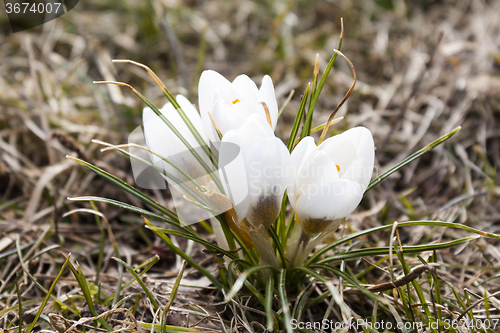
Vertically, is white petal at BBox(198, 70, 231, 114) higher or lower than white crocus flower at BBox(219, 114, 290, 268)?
higher

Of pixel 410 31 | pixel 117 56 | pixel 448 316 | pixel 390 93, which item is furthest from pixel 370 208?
pixel 117 56

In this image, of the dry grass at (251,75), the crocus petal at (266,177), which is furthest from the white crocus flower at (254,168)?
the dry grass at (251,75)

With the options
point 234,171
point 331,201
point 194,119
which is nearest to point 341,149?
point 331,201

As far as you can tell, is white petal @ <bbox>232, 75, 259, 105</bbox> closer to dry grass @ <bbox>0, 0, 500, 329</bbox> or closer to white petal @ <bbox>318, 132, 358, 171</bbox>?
white petal @ <bbox>318, 132, 358, 171</bbox>

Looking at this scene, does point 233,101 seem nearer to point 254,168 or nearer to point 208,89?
→ point 208,89

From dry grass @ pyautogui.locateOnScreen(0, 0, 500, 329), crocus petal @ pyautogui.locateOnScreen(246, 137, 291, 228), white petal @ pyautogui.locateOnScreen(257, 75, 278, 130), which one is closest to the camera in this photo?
crocus petal @ pyautogui.locateOnScreen(246, 137, 291, 228)

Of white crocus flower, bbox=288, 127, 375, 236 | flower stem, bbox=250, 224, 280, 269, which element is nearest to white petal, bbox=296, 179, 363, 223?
white crocus flower, bbox=288, 127, 375, 236

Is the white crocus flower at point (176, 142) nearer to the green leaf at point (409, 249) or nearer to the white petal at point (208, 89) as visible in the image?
the white petal at point (208, 89)
